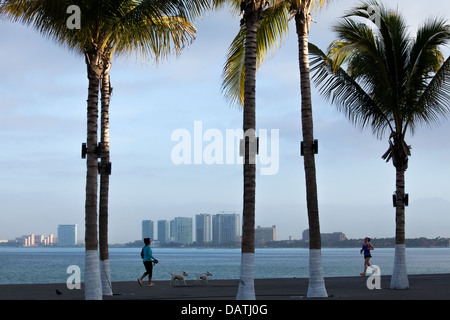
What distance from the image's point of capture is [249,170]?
1493 centimetres

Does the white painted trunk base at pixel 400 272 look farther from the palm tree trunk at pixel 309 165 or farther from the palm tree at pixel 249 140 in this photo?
the palm tree at pixel 249 140

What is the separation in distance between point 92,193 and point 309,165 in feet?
18.7

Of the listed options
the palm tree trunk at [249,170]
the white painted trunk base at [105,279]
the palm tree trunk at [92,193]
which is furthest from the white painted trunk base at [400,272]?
the palm tree trunk at [92,193]

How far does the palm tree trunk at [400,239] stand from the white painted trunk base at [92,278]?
10149mm

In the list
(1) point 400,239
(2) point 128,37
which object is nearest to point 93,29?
(2) point 128,37

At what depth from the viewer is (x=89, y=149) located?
15.2m

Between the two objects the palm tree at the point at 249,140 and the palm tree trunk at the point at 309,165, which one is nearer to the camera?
the palm tree at the point at 249,140

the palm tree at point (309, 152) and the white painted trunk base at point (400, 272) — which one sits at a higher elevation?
the palm tree at point (309, 152)

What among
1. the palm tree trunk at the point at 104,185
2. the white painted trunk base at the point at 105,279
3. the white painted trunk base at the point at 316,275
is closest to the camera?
the white painted trunk base at the point at 316,275

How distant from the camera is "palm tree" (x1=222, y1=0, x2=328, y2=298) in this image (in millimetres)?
16469

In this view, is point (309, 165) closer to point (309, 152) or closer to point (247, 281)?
point (309, 152)

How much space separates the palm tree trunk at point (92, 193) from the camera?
1467 cm
